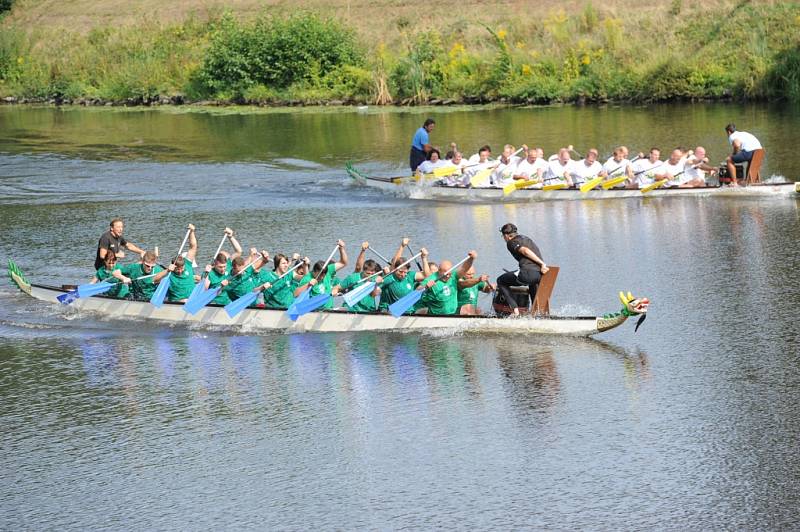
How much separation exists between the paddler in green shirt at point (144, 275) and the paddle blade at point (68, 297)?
33.9 inches

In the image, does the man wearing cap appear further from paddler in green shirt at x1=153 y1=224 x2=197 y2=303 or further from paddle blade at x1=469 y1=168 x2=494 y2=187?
paddler in green shirt at x1=153 y1=224 x2=197 y2=303

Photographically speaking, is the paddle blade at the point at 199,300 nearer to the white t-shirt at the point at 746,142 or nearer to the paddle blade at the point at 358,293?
the paddle blade at the point at 358,293

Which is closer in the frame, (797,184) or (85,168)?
(797,184)

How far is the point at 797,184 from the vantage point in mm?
26266

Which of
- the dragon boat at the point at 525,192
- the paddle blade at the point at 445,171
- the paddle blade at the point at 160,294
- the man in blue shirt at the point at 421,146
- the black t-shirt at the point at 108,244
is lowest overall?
the paddle blade at the point at 160,294

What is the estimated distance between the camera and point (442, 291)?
17.2 m

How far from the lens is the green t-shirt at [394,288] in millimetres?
17562

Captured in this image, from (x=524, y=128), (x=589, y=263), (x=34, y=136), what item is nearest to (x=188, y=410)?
(x=589, y=263)

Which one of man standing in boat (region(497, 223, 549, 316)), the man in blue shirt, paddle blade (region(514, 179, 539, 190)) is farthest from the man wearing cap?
man standing in boat (region(497, 223, 549, 316))

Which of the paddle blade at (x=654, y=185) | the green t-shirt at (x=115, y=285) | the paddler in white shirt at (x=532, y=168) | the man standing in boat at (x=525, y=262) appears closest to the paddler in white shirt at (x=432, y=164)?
the paddler in white shirt at (x=532, y=168)

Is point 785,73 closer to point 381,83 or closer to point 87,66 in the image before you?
point 381,83

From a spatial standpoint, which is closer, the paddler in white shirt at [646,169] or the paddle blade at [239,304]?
A: the paddle blade at [239,304]

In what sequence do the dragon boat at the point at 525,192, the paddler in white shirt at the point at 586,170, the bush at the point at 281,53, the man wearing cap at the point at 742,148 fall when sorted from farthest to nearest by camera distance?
the bush at the point at 281,53 < the paddler in white shirt at the point at 586,170 < the man wearing cap at the point at 742,148 < the dragon boat at the point at 525,192

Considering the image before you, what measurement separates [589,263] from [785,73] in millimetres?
24848
